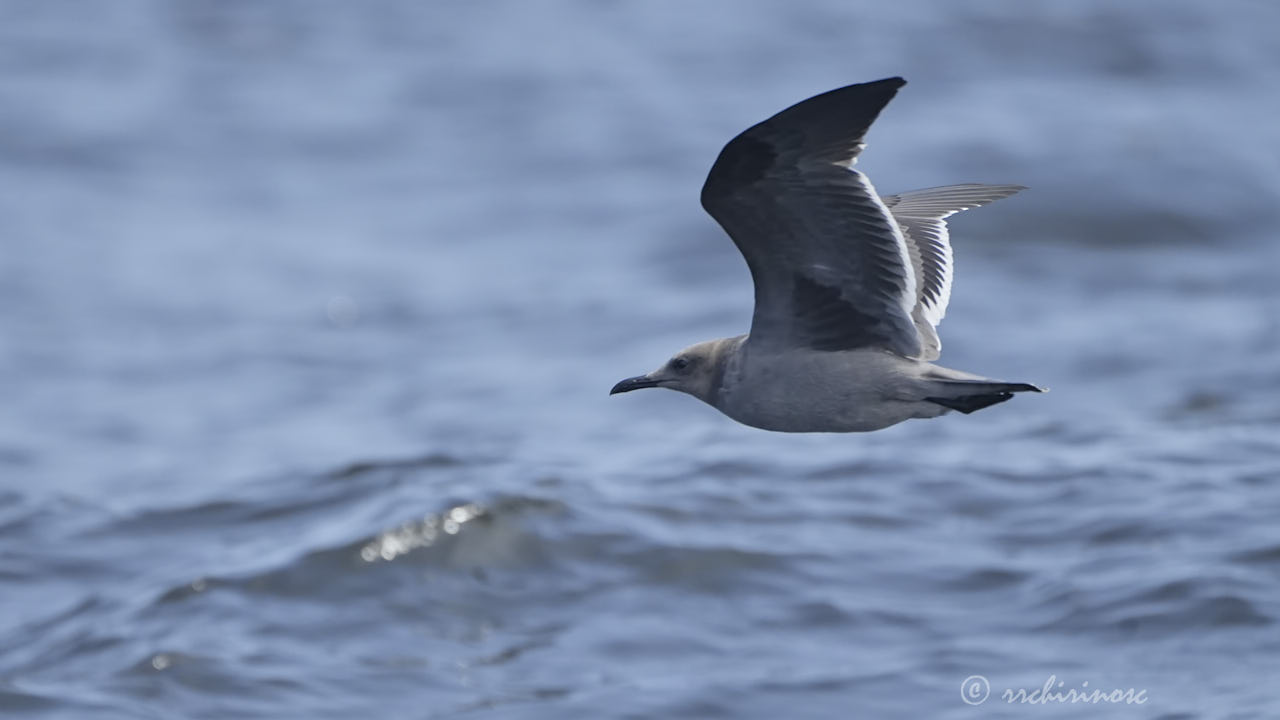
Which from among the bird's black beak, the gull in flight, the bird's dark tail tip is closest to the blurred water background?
the bird's black beak

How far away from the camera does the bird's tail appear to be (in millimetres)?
6422

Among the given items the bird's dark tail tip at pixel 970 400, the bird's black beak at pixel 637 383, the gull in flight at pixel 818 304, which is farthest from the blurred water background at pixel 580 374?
the bird's dark tail tip at pixel 970 400

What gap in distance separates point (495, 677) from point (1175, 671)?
12.8 ft

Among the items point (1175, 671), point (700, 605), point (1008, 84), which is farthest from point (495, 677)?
point (1008, 84)

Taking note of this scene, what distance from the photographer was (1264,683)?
9.39 metres

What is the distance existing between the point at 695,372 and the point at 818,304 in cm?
73

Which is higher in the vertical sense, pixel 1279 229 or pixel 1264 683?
pixel 1279 229

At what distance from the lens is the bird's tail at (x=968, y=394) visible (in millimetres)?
6422

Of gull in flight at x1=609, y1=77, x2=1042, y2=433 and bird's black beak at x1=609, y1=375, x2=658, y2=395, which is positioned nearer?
gull in flight at x1=609, y1=77, x2=1042, y2=433

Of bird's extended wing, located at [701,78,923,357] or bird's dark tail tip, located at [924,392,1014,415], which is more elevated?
bird's extended wing, located at [701,78,923,357]

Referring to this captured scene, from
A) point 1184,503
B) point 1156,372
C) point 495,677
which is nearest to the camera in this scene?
point 495,677

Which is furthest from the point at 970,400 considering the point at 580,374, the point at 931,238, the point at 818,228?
the point at 580,374

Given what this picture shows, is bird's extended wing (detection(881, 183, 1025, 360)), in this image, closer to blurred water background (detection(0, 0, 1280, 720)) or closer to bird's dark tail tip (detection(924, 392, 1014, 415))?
bird's dark tail tip (detection(924, 392, 1014, 415))

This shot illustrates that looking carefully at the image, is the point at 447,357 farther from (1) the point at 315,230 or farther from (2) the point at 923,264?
(2) the point at 923,264
